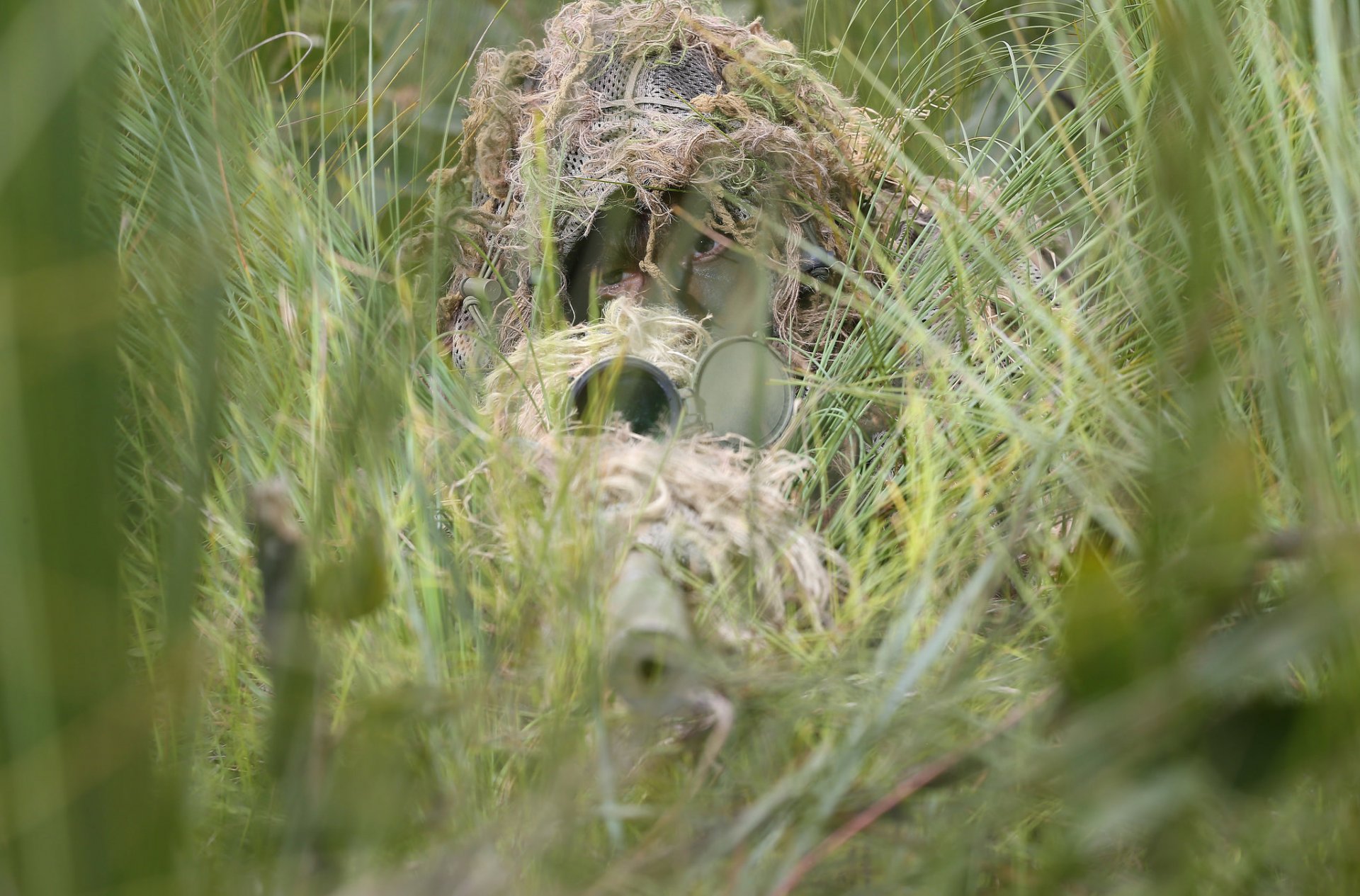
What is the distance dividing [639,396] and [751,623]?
0.23 meters

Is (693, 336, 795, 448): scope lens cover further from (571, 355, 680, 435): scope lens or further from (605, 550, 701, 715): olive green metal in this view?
(605, 550, 701, 715): olive green metal

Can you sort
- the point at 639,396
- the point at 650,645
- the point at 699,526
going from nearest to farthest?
the point at 650,645, the point at 699,526, the point at 639,396

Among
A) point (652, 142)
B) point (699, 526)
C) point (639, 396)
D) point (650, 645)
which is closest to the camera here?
point (650, 645)

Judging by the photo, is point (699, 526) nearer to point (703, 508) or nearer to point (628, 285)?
point (703, 508)

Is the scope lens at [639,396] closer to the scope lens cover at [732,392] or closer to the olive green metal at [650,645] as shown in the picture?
the scope lens cover at [732,392]

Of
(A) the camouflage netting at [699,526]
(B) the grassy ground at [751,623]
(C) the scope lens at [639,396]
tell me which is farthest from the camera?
(C) the scope lens at [639,396]

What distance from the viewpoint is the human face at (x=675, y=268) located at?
2.32 ft

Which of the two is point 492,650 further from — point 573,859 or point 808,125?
point 808,125

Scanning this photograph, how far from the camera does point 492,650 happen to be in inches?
11.2

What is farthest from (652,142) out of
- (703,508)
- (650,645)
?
(650,645)

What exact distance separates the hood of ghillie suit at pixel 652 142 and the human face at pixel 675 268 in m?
0.01

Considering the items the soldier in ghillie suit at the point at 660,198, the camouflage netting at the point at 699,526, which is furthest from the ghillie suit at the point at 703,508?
the soldier in ghillie suit at the point at 660,198

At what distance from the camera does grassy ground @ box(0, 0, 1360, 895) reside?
0.61 feet

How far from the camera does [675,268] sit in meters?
0.71
